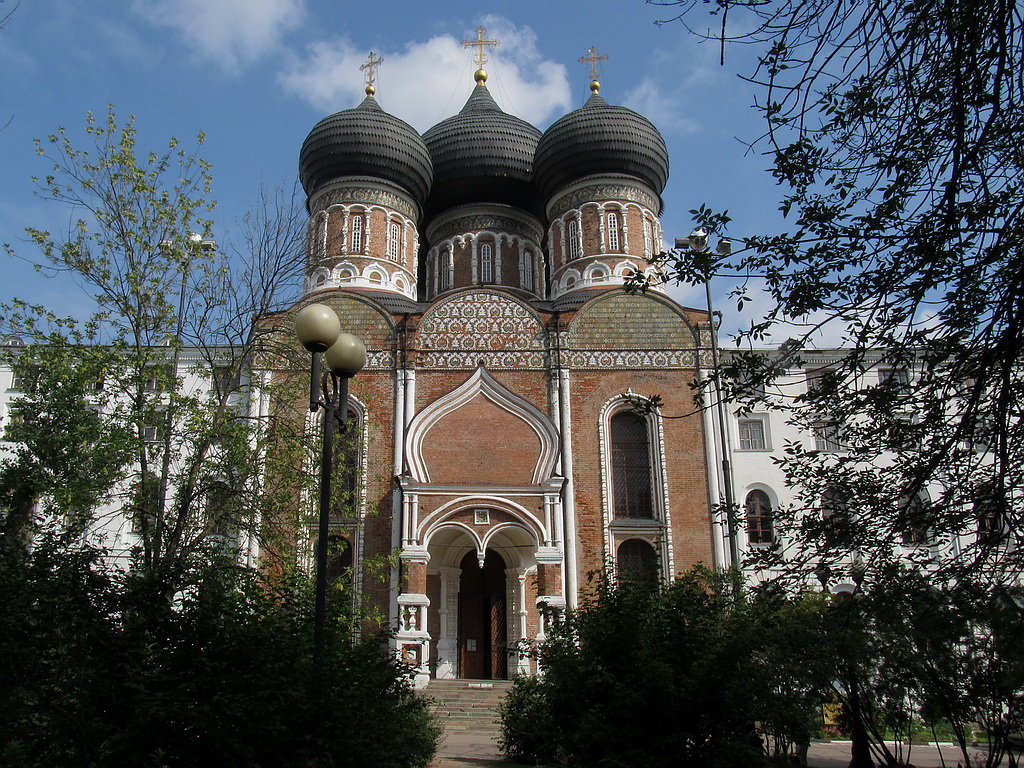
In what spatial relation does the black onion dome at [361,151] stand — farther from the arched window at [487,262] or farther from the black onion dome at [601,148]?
the black onion dome at [601,148]

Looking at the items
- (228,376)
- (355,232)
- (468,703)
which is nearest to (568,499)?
(468,703)

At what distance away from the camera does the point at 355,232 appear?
23094 millimetres

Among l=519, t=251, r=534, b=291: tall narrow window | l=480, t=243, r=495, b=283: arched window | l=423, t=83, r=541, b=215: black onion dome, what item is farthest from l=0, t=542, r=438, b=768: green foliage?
l=423, t=83, r=541, b=215: black onion dome

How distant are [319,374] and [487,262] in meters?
→ 18.0

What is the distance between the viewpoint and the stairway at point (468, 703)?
13.8m

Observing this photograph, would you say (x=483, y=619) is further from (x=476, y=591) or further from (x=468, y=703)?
(x=468, y=703)

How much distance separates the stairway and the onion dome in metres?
13.5

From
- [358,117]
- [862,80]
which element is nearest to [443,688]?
[862,80]

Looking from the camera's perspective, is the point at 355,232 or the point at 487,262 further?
the point at 487,262

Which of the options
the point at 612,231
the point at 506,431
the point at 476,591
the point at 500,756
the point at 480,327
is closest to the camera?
the point at 500,756

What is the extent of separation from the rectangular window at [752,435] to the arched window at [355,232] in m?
10.6

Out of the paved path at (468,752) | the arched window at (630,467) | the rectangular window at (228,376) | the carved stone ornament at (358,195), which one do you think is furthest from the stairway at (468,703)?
the carved stone ornament at (358,195)

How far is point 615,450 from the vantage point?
18.8 meters

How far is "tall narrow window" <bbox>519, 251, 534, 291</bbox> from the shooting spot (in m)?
25.0
